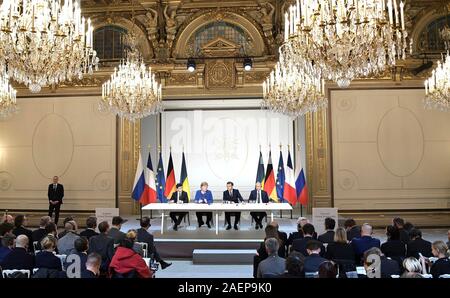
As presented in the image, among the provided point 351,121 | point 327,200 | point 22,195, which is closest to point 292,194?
point 327,200

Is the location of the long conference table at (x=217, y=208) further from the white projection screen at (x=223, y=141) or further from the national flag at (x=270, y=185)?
the white projection screen at (x=223, y=141)

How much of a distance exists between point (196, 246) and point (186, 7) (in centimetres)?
797

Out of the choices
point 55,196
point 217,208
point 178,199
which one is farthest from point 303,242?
point 55,196

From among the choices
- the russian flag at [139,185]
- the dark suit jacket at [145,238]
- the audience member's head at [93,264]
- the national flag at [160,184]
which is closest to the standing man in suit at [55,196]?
the russian flag at [139,185]

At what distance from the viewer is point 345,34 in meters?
5.05

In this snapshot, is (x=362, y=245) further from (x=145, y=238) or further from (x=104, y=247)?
(x=104, y=247)

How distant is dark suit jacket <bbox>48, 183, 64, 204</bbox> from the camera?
1161cm

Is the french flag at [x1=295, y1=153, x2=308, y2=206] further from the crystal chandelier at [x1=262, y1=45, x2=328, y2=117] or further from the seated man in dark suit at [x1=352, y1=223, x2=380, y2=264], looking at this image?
the seated man in dark suit at [x1=352, y1=223, x2=380, y2=264]

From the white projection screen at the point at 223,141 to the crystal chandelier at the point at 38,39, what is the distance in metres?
7.77

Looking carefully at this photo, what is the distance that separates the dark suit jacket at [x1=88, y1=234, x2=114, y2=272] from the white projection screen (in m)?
8.05

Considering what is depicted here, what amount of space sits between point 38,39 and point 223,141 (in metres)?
8.75

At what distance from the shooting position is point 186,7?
12766 millimetres

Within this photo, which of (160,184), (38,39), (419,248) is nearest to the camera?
(419,248)

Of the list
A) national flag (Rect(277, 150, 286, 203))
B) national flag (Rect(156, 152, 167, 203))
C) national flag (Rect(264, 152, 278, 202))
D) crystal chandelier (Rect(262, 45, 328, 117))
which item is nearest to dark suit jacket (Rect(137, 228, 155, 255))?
crystal chandelier (Rect(262, 45, 328, 117))
